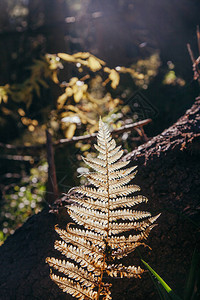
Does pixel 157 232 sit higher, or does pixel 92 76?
pixel 92 76

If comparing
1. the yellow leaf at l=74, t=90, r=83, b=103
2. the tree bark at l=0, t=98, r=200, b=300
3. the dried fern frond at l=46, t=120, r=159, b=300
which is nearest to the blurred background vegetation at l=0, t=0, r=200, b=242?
the yellow leaf at l=74, t=90, r=83, b=103

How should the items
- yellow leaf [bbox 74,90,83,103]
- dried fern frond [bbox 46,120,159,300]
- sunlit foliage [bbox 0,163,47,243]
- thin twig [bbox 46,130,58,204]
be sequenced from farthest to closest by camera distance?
sunlit foliage [bbox 0,163,47,243], yellow leaf [bbox 74,90,83,103], thin twig [bbox 46,130,58,204], dried fern frond [bbox 46,120,159,300]

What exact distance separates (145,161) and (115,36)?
11.9 feet

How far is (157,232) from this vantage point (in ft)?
4.02

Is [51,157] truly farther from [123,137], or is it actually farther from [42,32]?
[42,32]

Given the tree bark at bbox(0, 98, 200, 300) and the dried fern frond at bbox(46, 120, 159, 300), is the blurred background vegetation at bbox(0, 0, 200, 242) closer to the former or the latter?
the tree bark at bbox(0, 98, 200, 300)

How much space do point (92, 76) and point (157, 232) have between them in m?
4.15

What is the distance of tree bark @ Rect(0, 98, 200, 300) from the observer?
1175 millimetres

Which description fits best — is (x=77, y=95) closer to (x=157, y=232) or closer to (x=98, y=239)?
(x=157, y=232)

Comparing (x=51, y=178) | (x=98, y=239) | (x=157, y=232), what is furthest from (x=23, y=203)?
(x=98, y=239)

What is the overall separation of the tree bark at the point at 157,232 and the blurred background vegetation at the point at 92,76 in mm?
1004

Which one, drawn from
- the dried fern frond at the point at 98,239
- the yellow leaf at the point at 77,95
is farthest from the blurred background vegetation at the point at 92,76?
the dried fern frond at the point at 98,239

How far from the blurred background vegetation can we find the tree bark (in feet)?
3.29

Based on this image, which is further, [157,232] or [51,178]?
[51,178]
